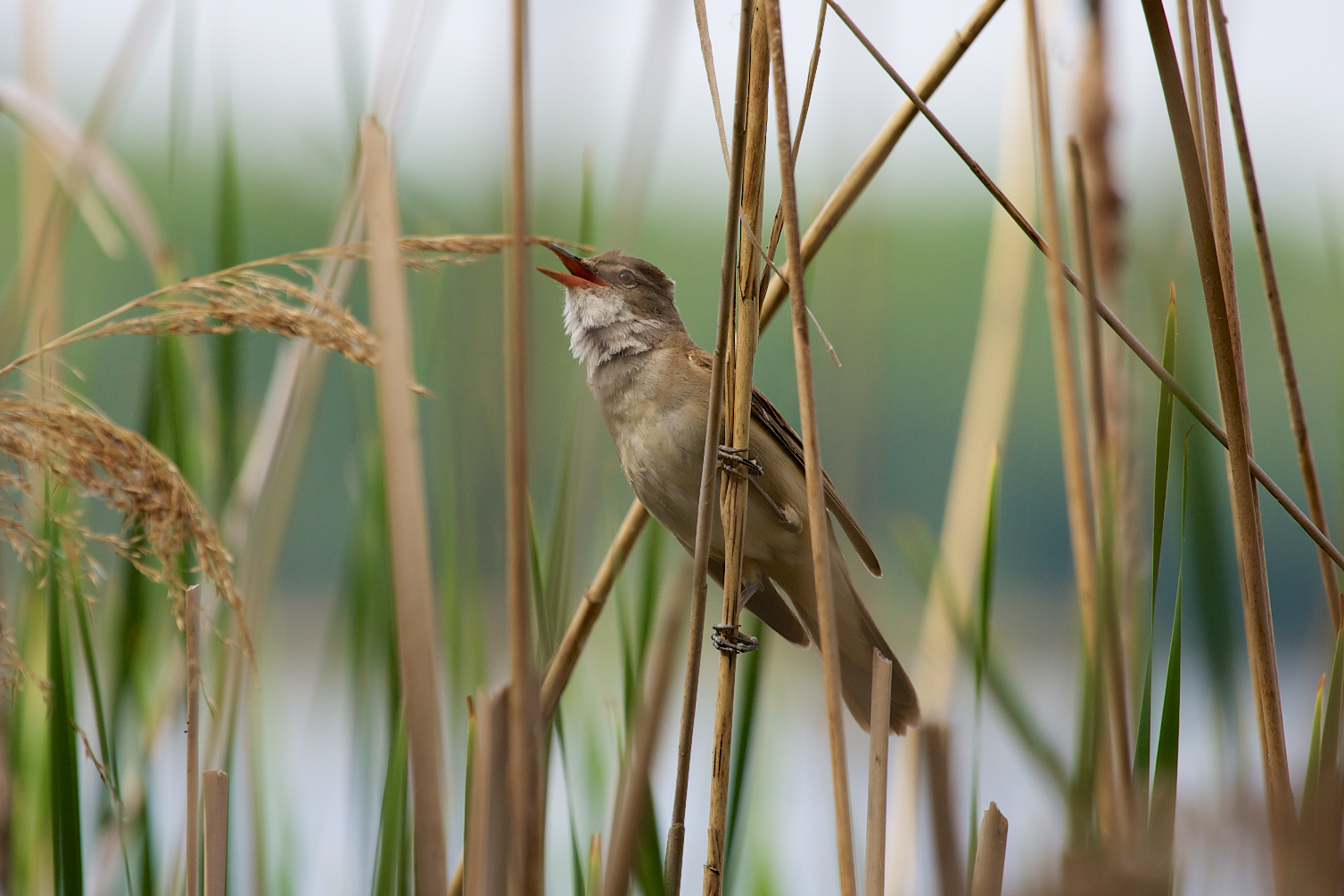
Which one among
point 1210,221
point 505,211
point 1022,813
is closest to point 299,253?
point 505,211

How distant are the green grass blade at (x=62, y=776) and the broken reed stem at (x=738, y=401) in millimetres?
779

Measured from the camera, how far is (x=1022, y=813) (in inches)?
72.8

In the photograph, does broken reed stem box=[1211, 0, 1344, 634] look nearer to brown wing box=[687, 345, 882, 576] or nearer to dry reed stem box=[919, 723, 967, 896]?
dry reed stem box=[919, 723, 967, 896]

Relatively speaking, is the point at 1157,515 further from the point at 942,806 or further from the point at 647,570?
the point at 647,570

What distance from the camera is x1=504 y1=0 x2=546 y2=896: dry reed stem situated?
1006 millimetres

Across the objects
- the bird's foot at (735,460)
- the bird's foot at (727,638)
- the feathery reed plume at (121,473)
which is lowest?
the bird's foot at (727,638)

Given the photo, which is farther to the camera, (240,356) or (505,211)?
(240,356)

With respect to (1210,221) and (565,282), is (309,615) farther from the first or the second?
(1210,221)

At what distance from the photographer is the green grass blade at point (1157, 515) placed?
1142 millimetres

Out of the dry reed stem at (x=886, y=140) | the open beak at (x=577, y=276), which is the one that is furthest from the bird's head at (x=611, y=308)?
the dry reed stem at (x=886, y=140)

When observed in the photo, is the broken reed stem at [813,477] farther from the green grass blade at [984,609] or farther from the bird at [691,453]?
the bird at [691,453]

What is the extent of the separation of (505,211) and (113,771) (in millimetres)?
940

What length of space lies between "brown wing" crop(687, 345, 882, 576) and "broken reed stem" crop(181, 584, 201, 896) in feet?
3.34

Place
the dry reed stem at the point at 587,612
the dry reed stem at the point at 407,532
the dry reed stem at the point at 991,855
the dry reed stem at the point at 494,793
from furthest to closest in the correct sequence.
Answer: the dry reed stem at the point at 587,612
the dry reed stem at the point at 991,855
the dry reed stem at the point at 494,793
the dry reed stem at the point at 407,532
